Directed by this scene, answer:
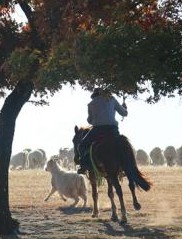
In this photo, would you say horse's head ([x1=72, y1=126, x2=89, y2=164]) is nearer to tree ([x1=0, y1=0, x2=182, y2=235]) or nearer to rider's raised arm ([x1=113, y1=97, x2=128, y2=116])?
rider's raised arm ([x1=113, y1=97, x2=128, y2=116])

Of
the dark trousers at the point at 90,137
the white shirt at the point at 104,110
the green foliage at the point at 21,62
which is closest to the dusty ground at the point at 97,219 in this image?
the dark trousers at the point at 90,137

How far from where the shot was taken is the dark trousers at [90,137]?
14723 mm

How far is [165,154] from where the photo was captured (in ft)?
202

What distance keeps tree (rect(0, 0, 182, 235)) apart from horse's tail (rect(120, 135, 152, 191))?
2.34 metres

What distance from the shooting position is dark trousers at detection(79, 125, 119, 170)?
48.3 ft

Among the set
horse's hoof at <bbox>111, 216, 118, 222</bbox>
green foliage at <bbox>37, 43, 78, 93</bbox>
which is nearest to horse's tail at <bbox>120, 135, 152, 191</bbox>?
horse's hoof at <bbox>111, 216, 118, 222</bbox>

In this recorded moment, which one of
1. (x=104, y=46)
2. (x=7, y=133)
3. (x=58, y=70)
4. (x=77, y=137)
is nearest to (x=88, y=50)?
(x=104, y=46)

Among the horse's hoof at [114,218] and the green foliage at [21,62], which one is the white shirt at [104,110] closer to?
the horse's hoof at [114,218]

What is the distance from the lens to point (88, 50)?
32.2 ft

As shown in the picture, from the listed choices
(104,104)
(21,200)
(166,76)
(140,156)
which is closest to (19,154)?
(140,156)

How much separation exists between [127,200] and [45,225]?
5890 mm

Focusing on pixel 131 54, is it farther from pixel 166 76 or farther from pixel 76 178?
pixel 76 178

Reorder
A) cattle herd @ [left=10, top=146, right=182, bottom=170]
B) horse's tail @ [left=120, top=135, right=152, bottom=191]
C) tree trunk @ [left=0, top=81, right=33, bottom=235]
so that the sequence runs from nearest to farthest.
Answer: tree trunk @ [left=0, top=81, right=33, bottom=235]
horse's tail @ [left=120, top=135, right=152, bottom=191]
cattle herd @ [left=10, top=146, right=182, bottom=170]

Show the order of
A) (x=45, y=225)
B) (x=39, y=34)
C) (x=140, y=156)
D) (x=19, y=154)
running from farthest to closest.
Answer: (x=140, y=156), (x=19, y=154), (x=45, y=225), (x=39, y=34)
